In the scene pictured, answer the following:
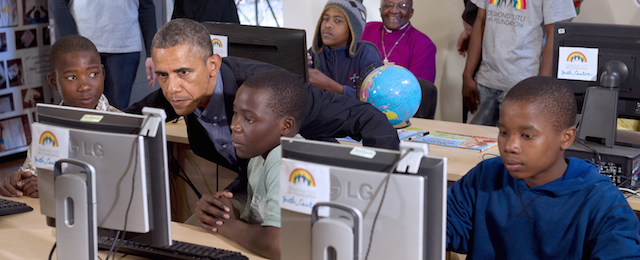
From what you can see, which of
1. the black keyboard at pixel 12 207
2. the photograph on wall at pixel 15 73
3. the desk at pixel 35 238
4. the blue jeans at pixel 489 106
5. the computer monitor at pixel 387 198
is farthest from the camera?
the photograph on wall at pixel 15 73

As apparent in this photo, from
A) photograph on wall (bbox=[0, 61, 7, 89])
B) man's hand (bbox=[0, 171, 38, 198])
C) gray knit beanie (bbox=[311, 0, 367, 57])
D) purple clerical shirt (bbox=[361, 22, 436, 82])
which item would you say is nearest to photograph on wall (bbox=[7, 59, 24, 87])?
photograph on wall (bbox=[0, 61, 7, 89])

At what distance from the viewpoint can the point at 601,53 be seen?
2.05m

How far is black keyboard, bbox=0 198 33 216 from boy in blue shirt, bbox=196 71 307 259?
0.55 m

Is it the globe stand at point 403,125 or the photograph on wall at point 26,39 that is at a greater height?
the photograph on wall at point 26,39

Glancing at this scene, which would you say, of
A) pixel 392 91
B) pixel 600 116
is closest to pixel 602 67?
pixel 600 116

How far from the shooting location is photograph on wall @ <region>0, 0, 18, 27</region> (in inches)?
163

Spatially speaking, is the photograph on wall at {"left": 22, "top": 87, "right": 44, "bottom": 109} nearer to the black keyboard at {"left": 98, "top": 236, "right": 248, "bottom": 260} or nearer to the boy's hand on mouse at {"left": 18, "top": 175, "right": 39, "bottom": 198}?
the boy's hand on mouse at {"left": 18, "top": 175, "right": 39, "bottom": 198}

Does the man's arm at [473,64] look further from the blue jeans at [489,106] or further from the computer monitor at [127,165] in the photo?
the computer monitor at [127,165]

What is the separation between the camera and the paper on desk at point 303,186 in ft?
3.66

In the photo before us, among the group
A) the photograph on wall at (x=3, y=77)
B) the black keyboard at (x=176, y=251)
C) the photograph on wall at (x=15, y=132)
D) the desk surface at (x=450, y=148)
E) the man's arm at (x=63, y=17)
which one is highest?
the man's arm at (x=63, y=17)

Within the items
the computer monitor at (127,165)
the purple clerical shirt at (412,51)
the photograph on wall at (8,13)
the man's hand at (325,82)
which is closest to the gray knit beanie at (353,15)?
the man's hand at (325,82)

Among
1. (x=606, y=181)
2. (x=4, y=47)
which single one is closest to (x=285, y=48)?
(x=606, y=181)

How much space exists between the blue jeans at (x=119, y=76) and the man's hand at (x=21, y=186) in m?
1.78

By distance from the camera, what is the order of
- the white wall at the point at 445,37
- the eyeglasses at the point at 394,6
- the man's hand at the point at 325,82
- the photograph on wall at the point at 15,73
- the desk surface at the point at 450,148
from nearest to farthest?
the desk surface at the point at 450,148 → the man's hand at the point at 325,82 → the eyeglasses at the point at 394,6 → the photograph on wall at the point at 15,73 → the white wall at the point at 445,37
